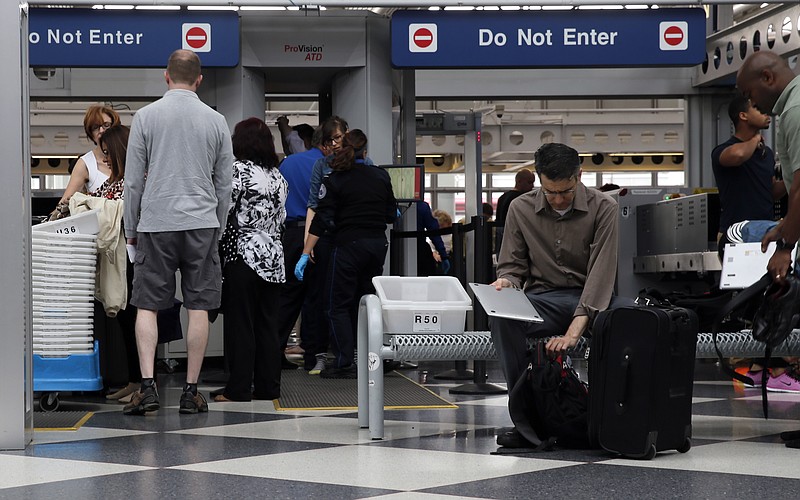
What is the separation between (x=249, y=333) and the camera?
5875 millimetres

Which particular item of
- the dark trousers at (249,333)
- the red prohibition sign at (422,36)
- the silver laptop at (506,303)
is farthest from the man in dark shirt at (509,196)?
the silver laptop at (506,303)

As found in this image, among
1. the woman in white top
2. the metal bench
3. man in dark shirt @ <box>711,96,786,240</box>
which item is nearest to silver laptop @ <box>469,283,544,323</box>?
the metal bench

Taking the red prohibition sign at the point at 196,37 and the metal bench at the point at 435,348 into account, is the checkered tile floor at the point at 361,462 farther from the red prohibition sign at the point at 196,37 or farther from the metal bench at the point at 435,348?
the red prohibition sign at the point at 196,37

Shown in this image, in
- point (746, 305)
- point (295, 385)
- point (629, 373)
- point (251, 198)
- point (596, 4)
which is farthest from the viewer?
point (596, 4)

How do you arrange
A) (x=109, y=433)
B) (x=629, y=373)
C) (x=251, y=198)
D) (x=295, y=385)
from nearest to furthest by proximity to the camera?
(x=629, y=373), (x=109, y=433), (x=251, y=198), (x=295, y=385)

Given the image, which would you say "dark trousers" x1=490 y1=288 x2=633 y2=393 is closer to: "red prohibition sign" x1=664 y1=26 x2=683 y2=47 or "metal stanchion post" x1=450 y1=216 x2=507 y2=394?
"metal stanchion post" x1=450 y1=216 x2=507 y2=394

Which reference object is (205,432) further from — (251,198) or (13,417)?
(251,198)

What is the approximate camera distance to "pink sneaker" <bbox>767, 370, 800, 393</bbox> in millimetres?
6117

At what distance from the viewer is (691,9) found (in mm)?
7738

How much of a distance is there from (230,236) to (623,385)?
8.76ft

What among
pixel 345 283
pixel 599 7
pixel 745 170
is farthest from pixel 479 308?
pixel 599 7

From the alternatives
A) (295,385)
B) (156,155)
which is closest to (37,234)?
(156,155)

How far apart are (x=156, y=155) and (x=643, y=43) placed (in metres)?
3.83

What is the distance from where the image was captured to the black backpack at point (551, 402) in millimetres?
4035
